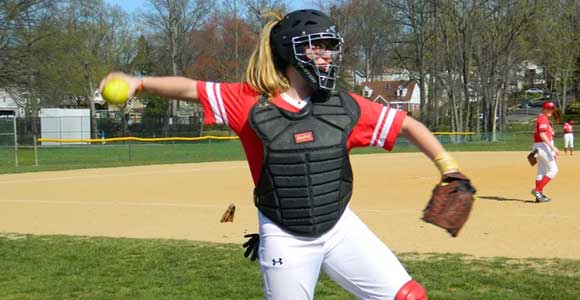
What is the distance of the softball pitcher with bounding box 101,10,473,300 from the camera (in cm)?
359

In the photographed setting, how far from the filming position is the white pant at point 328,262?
3.59m

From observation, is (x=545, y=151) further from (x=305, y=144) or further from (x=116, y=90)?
(x=116, y=90)

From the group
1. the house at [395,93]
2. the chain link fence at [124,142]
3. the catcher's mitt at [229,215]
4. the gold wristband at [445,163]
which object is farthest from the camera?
the house at [395,93]

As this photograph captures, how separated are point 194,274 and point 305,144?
455cm

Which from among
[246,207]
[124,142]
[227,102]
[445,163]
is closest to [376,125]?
[445,163]

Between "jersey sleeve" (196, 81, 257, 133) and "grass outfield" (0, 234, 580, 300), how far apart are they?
3320 millimetres

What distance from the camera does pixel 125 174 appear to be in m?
23.4

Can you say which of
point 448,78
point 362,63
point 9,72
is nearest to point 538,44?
point 448,78

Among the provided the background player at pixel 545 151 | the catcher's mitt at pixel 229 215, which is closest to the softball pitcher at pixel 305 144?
the catcher's mitt at pixel 229 215

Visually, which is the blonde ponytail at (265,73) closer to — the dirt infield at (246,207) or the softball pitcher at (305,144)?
the softball pitcher at (305,144)

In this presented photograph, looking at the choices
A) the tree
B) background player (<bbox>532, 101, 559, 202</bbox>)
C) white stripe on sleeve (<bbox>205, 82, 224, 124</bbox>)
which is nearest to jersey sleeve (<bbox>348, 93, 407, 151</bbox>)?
white stripe on sleeve (<bbox>205, 82, 224, 124</bbox>)

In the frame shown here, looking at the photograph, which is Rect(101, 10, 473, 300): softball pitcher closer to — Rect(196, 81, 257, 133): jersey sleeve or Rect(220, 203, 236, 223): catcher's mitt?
Rect(196, 81, 257, 133): jersey sleeve

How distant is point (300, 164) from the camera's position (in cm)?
359

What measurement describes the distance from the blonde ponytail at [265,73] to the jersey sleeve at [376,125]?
423 mm
